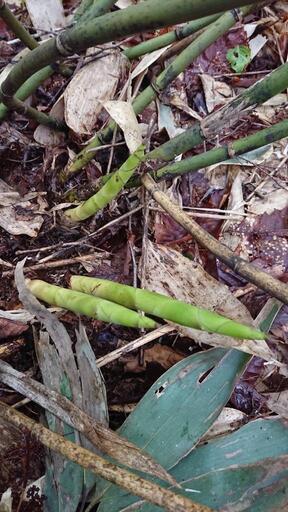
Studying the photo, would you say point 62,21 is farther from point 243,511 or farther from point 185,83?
point 243,511

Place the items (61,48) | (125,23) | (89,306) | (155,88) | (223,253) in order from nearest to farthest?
A: (125,23)
(61,48)
(89,306)
(223,253)
(155,88)

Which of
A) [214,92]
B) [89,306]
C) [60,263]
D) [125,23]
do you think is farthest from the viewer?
[214,92]

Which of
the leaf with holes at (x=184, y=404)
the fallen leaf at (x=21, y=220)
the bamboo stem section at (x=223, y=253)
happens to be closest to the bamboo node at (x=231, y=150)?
the bamboo stem section at (x=223, y=253)

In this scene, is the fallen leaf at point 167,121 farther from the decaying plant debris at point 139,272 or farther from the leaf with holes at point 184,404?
the leaf with holes at point 184,404

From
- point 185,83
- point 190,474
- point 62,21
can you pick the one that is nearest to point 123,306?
point 190,474

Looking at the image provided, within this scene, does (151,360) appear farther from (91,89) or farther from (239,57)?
(239,57)

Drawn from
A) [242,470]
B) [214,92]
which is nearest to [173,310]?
[242,470]
